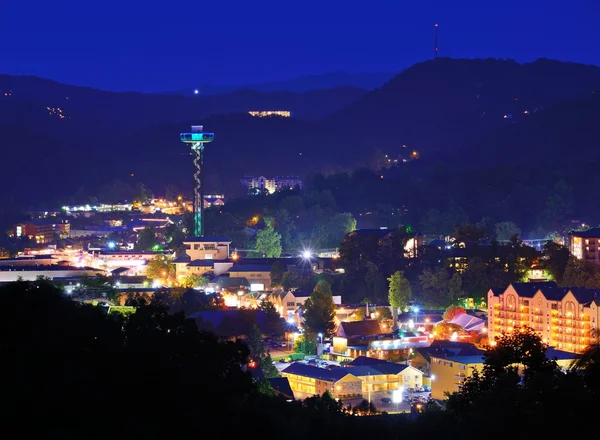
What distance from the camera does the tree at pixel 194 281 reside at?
1866 cm

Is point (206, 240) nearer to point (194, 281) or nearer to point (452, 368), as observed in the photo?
point (194, 281)

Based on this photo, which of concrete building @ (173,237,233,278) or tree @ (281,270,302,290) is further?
concrete building @ (173,237,233,278)

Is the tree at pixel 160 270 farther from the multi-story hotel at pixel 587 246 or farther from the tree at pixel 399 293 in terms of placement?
the multi-story hotel at pixel 587 246

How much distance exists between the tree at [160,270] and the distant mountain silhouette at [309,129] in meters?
17.8

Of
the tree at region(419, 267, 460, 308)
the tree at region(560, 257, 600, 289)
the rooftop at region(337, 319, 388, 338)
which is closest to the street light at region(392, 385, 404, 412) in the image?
the rooftop at region(337, 319, 388, 338)

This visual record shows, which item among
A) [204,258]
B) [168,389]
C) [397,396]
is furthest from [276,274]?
[168,389]

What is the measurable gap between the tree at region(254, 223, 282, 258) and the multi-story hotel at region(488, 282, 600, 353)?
8.66 metres

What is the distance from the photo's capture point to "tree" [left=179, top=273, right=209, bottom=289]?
1866cm

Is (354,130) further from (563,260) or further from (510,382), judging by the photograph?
(510,382)

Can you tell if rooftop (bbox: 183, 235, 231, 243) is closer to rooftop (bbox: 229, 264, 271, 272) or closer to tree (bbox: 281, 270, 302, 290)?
rooftop (bbox: 229, 264, 271, 272)

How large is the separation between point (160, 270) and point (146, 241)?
16.9 feet

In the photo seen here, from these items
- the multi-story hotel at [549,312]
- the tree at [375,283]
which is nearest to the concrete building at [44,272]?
the tree at [375,283]

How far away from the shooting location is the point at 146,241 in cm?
2533

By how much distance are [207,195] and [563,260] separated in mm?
20771
